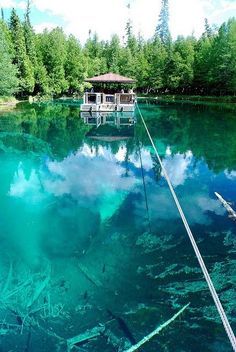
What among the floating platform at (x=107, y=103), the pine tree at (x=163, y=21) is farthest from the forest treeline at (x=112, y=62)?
the pine tree at (x=163, y=21)

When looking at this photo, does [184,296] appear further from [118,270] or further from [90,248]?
[90,248]

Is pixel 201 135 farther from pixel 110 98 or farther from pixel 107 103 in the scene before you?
pixel 110 98

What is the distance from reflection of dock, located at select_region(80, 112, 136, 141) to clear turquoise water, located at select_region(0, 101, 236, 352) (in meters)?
4.99

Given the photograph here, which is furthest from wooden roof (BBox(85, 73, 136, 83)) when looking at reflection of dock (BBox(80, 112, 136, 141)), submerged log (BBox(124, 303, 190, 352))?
submerged log (BBox(124, 303, 190, 352))

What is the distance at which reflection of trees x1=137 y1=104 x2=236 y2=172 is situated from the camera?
53.4 feet

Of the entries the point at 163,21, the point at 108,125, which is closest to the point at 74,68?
the point at 108,125

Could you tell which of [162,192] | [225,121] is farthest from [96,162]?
[225,121]

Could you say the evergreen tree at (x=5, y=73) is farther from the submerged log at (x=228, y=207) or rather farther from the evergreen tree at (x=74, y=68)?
the submerged log at (x=228, y=207)

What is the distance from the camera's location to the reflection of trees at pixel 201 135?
1628 cm

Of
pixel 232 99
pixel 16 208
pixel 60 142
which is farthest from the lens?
pixel 232 99

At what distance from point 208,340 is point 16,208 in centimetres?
651

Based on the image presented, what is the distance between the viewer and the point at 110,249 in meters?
7.57

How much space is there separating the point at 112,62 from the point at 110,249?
62822mm

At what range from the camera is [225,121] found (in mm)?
28031
